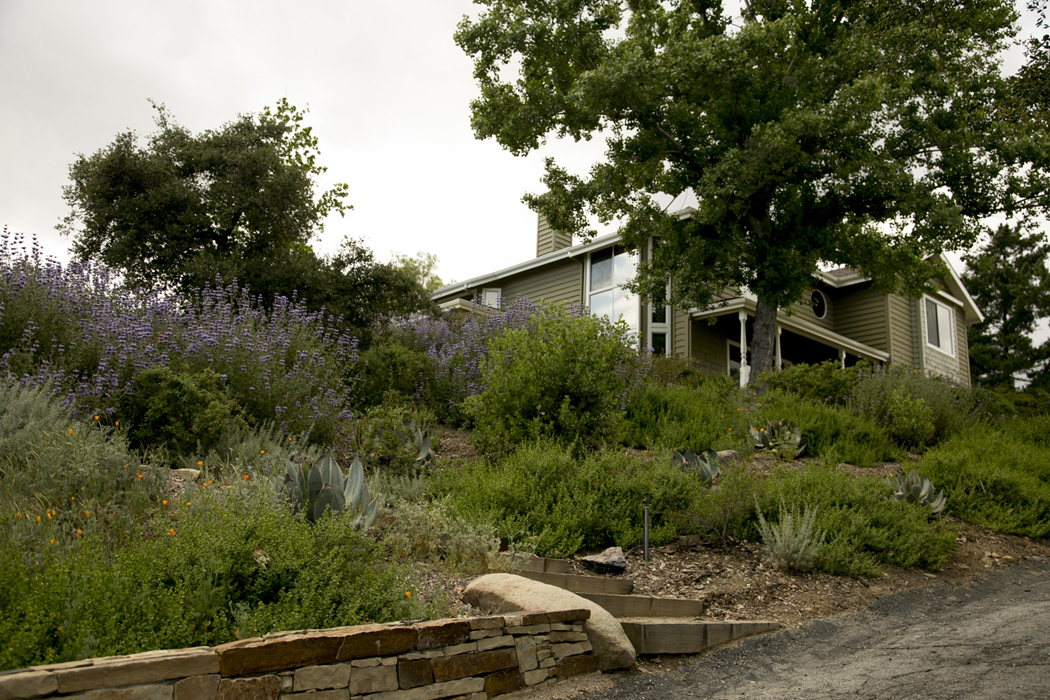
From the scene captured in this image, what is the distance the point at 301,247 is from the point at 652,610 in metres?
13.4

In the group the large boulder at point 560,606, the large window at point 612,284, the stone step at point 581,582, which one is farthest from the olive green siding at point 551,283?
the large boulder at point 560,606

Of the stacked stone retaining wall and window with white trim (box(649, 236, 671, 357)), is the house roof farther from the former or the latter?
the stacked stone retaining wall

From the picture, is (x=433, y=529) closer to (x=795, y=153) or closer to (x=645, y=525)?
(x=645, y=525)

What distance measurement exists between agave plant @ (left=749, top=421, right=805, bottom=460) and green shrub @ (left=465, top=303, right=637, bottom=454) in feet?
6.50

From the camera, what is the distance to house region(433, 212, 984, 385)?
18.8 meters

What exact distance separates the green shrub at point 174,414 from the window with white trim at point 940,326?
2212 cm

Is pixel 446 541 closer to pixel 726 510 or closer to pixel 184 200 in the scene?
pixel 726 510

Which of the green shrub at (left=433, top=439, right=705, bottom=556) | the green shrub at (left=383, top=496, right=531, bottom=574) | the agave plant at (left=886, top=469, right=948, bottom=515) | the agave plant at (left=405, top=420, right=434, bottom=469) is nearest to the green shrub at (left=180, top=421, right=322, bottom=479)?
the agave plant at (left=405, top=420, right=434, bottom=469)

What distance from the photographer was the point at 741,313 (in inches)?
673

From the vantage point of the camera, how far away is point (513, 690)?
405 centimetres

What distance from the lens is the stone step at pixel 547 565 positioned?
221 inches

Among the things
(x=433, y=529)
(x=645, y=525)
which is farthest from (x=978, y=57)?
(x=433, y=529)

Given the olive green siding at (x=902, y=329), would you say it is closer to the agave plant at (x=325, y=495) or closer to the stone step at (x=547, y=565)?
the stone step at (x=547, y=565)

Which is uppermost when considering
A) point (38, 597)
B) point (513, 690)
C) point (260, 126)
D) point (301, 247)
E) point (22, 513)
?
Answer: point (260, 126)
